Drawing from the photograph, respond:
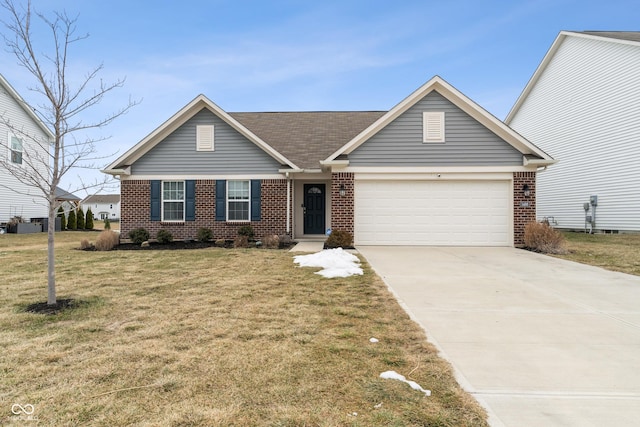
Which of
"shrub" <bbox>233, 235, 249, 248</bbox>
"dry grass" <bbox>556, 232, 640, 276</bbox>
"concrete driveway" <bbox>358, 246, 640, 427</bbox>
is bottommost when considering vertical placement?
"concrete driveway" <bbox>358, 246, 640, 427</bbox>

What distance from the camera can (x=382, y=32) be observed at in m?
18.0

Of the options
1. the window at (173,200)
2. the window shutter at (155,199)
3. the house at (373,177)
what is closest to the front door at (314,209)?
the house at (373,177)

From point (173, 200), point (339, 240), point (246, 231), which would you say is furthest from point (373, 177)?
point (173, 200)

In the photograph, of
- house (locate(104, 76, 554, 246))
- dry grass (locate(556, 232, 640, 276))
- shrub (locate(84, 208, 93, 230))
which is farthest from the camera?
shrub (locate(84, 208, 93, 230))

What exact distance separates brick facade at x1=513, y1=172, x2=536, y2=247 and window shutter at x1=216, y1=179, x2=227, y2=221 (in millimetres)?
10344

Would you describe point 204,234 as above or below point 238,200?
below

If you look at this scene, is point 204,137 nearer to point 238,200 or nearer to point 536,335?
point 238,200

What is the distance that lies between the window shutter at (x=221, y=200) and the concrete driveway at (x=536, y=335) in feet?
24.7

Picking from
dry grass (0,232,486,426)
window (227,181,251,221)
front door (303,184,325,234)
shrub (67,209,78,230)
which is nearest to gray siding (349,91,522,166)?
front door (303,184,325,234)

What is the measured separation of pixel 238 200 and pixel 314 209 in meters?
3.12

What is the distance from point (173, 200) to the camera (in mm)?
13297

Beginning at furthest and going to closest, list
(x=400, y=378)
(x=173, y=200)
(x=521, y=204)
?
(x=173, y=200), (x=521, y=204), (x=400, y=378)

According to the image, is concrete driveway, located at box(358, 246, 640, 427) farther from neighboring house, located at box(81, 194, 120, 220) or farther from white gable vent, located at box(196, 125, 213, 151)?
neighboring house, located at box(81, 194, 120, 220)

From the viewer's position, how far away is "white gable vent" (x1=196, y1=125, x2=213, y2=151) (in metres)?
13.2
